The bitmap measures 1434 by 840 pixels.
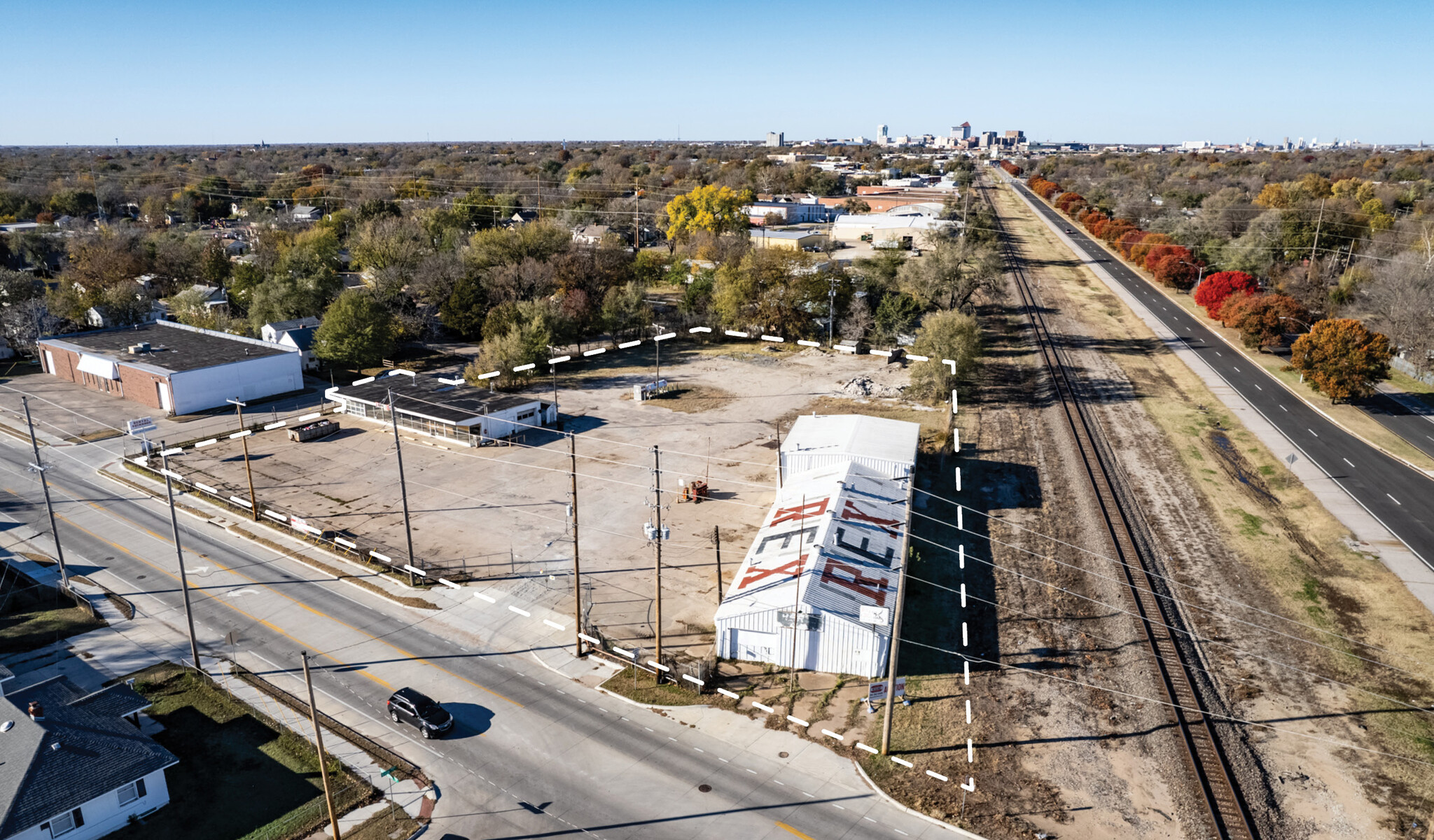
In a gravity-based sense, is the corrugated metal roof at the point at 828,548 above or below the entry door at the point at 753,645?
above

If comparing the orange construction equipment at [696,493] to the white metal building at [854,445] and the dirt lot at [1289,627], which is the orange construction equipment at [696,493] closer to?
the white metal building at [854,445]

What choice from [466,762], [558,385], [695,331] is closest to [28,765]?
[466,762]

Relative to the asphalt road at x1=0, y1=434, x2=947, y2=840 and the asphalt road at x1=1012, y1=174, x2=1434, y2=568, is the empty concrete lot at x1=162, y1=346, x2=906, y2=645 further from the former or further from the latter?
the asphalt road at x1=1012, y1=174, x2=1434, y2=568

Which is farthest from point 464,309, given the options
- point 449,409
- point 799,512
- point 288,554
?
point 799,512

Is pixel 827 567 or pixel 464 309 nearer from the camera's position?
pixel 827 567

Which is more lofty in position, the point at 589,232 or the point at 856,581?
the point at 589,232

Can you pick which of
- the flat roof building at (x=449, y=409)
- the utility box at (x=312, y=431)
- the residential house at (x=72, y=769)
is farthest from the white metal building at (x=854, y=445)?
the utility box at (x=312, y=431)

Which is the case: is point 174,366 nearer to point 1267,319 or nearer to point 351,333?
point 351,333
